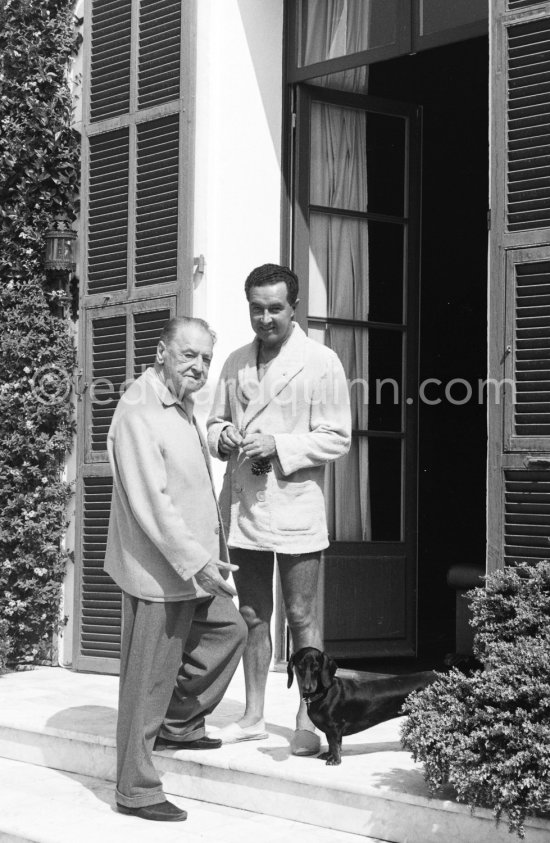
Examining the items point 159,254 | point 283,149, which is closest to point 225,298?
point 159,254

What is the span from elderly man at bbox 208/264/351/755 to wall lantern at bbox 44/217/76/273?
2791mm

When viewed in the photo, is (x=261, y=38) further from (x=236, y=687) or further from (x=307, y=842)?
(x=307, y=842)

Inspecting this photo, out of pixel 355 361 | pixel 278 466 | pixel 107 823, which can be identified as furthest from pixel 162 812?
pixel 355 361

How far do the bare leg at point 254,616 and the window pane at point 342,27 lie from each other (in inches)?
118

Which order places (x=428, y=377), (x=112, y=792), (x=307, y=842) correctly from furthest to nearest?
(x=428, y=377) < (x=112, y=792) < (x=307, y=842)

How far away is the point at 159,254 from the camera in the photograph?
7.12 meters

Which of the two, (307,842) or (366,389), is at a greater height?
(366,389)

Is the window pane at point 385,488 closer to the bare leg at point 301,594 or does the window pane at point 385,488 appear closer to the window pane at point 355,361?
the window pane at point 355,361

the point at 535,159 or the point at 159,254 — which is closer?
the point at 535,159

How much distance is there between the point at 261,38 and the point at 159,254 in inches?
52.4

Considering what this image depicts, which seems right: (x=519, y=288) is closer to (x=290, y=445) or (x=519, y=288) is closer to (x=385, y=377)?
(x=290, y=445)

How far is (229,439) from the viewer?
5066 mm

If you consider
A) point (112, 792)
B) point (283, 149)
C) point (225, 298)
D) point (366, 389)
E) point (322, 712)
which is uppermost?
point (283, 149)

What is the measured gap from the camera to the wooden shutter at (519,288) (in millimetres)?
5426
